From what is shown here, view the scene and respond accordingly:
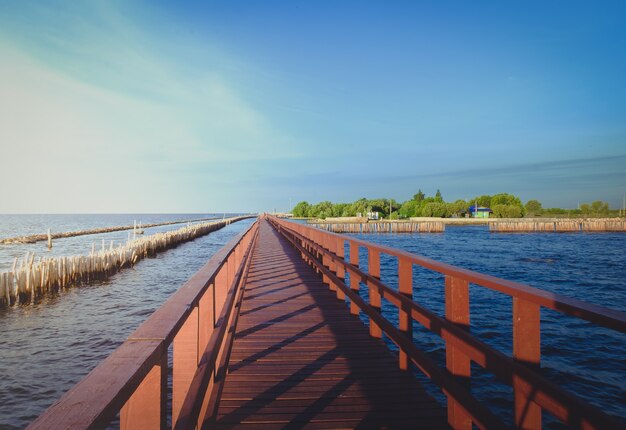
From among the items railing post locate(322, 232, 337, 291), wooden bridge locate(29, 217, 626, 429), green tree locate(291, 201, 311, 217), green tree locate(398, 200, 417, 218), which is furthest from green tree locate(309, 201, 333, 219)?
wooden bridge locate(29, 217, 626, 429)

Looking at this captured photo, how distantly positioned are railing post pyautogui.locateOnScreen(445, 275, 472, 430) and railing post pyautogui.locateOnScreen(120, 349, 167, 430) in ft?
6.91

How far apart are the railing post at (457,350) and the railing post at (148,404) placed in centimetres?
211

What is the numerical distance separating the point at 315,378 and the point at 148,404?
2.87 m

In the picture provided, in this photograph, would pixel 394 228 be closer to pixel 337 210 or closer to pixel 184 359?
pixel 337 210

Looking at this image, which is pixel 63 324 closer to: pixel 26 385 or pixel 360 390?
pixel 26 385

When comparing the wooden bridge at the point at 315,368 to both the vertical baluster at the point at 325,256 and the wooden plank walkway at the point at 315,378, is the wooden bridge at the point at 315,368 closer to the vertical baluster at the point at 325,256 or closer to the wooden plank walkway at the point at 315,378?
the wooden plank walkway at the point at 315,378

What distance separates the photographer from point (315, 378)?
12.5ft

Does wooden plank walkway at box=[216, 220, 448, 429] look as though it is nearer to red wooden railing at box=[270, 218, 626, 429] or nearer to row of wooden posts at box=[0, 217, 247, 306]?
red wooden railing at box=[270, 218, 626, 429]

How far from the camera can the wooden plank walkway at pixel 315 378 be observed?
9.94 feet

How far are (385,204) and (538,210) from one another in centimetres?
5863

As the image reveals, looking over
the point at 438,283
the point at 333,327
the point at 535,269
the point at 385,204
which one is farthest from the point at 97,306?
the point at 385,204

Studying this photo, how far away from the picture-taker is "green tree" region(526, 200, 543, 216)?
13812 cm

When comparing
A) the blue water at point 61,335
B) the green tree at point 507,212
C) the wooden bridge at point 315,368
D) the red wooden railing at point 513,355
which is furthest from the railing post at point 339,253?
the green tree at point 507,212

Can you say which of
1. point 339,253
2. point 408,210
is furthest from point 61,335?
Answer: point 408,210
